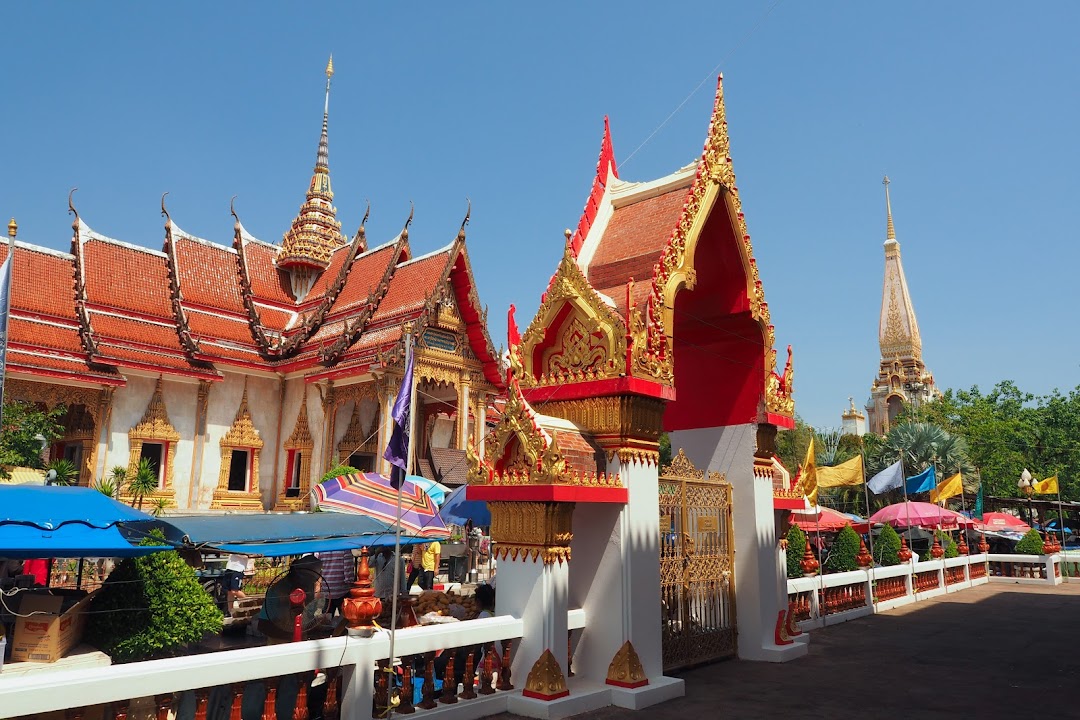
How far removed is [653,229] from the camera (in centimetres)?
777

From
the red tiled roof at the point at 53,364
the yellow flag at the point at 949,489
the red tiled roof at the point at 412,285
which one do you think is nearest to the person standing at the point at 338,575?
the red tiled roof at the point at 412,285

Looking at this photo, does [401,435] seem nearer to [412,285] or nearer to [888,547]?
[888,547]

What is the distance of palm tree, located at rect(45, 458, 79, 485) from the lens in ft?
58.2

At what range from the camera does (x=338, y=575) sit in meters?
10.1

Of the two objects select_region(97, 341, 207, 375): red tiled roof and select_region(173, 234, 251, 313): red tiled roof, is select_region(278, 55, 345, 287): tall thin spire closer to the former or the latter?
select_region(173, 234, 251, 313): red tiled roof

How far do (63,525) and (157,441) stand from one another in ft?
55.6

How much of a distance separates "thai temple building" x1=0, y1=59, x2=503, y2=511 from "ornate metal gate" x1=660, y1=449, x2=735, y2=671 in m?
13.4

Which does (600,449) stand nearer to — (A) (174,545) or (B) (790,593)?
(A) (174,545)

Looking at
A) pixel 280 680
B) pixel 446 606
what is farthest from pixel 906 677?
pixel 280 680

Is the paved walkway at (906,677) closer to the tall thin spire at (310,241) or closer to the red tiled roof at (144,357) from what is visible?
the red tiled roof at (144,357)

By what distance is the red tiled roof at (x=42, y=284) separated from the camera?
2042 centimetres

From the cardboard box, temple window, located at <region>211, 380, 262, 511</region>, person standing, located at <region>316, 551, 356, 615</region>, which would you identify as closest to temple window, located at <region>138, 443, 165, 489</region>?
temple window, located at <region>211, 380, 262, 511</region>

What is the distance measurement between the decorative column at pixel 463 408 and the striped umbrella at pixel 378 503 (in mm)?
10559

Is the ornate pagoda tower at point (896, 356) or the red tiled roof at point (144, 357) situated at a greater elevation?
the ornate pagoda tower at point (896, 356)
